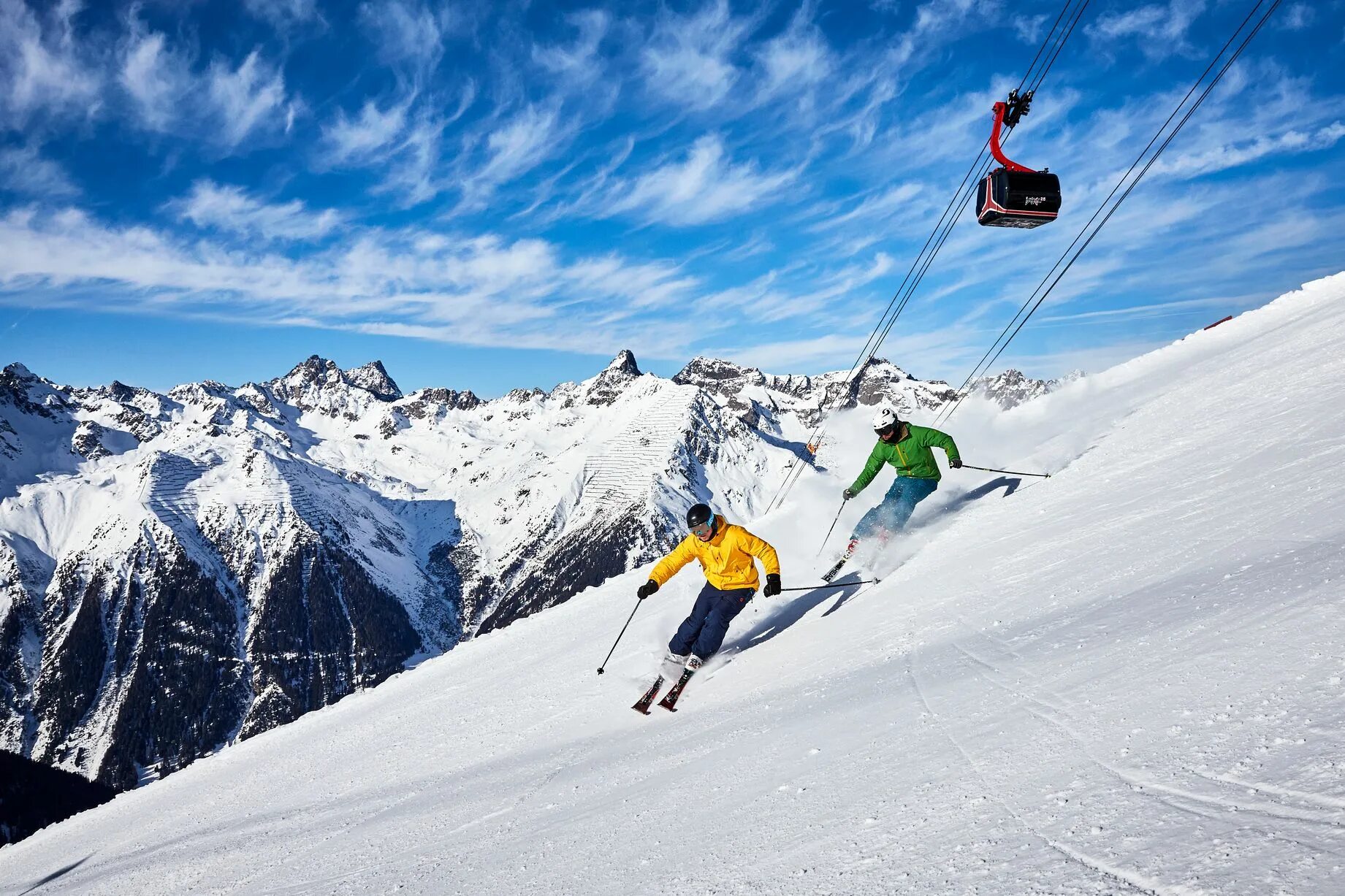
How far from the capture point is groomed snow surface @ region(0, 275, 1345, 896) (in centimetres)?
381

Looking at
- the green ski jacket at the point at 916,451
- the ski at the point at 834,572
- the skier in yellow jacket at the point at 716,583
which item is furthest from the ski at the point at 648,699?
the green ski jacket at the point at 916,451

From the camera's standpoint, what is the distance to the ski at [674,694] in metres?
9.78

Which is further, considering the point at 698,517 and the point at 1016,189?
the point at 1016,189

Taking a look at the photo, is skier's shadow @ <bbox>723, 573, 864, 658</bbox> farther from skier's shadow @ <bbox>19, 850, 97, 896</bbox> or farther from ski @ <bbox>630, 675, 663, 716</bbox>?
skier's shadow @ <bbox>19, 850, 97, 896</bbox>

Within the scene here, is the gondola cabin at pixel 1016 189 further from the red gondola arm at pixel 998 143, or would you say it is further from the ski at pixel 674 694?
the ski at pixel 674 694

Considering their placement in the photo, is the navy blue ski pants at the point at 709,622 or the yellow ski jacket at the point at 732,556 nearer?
the navy blue ski pants at the point at 709,622

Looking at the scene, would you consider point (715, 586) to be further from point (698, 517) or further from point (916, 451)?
point (916, 451)

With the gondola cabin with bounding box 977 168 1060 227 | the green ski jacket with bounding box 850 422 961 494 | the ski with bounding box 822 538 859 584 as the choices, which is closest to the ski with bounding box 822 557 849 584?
the ski with bounding box 822 538 859 584

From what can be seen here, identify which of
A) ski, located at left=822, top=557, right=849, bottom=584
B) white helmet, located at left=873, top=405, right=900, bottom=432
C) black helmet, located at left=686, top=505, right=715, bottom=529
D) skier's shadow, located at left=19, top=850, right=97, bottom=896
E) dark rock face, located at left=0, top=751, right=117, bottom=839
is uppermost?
white helmet, located at left=873, top=405, right=900, bottom=432

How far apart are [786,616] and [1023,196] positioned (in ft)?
30.7

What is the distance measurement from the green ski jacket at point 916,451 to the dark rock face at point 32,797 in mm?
159422

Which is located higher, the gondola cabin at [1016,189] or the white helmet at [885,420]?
the gondola cabin at [1016,189]

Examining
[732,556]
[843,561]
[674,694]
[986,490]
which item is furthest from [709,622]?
[986,490]

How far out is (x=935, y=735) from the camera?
5.58 metres
